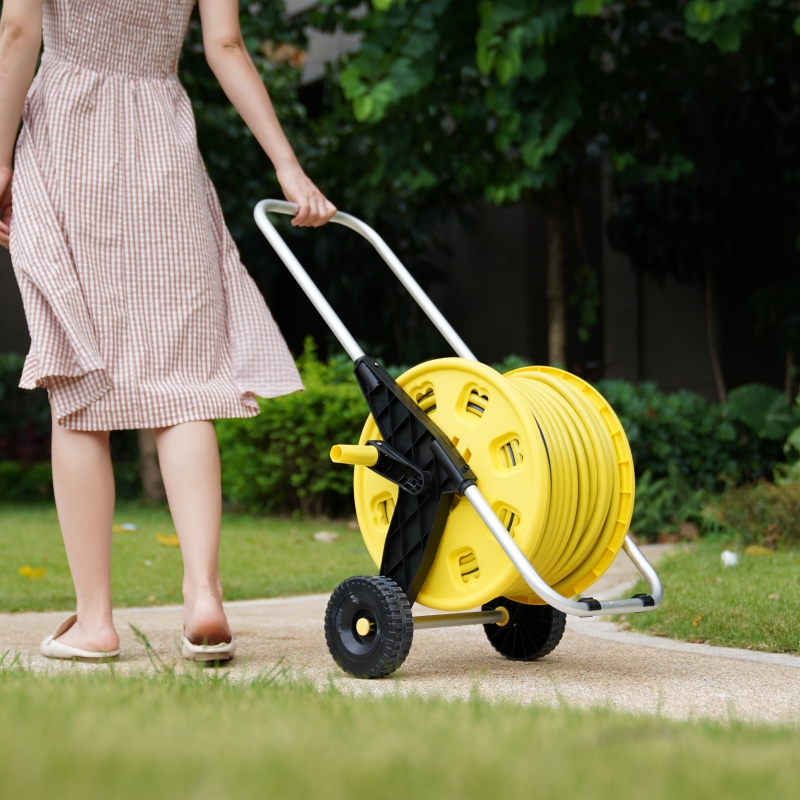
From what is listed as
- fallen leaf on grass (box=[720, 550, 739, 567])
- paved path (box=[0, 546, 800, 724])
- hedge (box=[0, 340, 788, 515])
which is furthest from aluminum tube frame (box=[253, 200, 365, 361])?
hedge (box=[0, 340, 788, 515])

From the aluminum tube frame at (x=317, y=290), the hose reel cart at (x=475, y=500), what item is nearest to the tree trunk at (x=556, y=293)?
the aluminum tube frame at (x=317, y=290)

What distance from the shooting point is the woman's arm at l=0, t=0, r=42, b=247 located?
8.96 feet

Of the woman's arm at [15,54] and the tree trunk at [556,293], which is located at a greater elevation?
the woman's arm at [15,54]

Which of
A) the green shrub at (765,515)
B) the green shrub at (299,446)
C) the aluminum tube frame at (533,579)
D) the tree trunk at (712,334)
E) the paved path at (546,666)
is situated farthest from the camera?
the tree trunk at (712,334)

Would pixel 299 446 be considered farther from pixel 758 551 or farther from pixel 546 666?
pixel 546 666

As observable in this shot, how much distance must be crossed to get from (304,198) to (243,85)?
39cm

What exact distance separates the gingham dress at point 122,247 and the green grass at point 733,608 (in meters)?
1.38

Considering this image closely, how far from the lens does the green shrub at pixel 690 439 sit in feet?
24.1

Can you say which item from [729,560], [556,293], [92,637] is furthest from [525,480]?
[556,293]

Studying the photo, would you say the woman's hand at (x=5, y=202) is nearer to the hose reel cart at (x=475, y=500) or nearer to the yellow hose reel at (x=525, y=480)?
the hose reel cart at (x=475, y=500)

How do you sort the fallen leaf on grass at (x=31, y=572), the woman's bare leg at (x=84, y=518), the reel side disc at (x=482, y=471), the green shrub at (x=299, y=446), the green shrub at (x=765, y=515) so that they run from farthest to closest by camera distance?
the green shrub at (x=299, y=446) < the green shrub at (x=765, y=515) < the fallen leaf on grass at (x=31, y=572) < the woman's bare leg at (x=84, y=518) < the reel side disc at (x=482, y=471)

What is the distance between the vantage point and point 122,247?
2.80 meters

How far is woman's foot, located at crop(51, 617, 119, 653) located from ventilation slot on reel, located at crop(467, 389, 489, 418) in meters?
1.05

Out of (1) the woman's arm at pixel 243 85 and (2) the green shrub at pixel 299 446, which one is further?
(2) the green shrub at pixel 299 446
